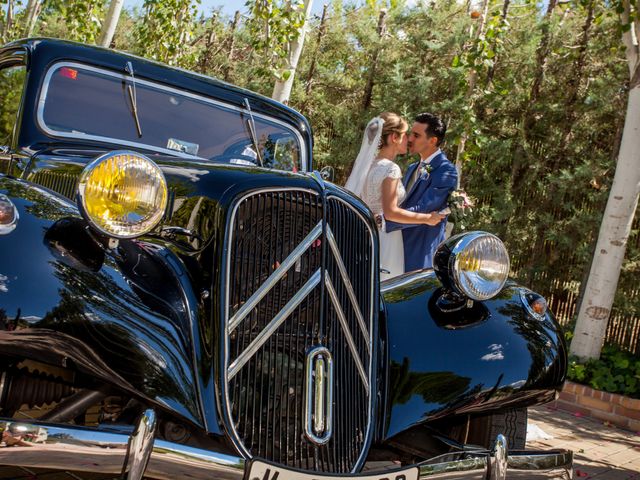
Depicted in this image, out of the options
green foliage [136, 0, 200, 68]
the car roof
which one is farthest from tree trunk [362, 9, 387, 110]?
the car roof

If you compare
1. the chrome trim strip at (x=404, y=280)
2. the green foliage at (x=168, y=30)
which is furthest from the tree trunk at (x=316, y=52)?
the chrome trim strip at (x=404, y=280)

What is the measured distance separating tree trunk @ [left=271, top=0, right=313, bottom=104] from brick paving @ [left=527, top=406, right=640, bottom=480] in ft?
14.8

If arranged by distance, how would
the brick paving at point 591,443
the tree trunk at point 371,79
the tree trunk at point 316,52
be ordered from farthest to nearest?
the tree trunk at point 316,52, the tree trunk at point 371,79, the brick paving at point 591,443

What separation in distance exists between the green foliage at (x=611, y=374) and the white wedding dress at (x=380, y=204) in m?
2.09

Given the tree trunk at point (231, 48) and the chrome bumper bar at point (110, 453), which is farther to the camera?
the tree trunk at point (231, 48)

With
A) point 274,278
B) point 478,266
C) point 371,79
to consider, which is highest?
point 371,79

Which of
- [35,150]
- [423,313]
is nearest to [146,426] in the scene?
[423,313]

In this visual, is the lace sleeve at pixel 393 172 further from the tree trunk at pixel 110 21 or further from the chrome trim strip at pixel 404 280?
the tree trunk at pixel 110 21

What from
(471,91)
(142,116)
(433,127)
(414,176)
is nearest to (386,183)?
(414,176)

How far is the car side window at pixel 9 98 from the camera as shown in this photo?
324cm

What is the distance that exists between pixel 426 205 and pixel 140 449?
10.2ft

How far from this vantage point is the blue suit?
179 inches

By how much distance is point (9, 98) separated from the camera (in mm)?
3355

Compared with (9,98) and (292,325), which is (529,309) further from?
(9,98)
